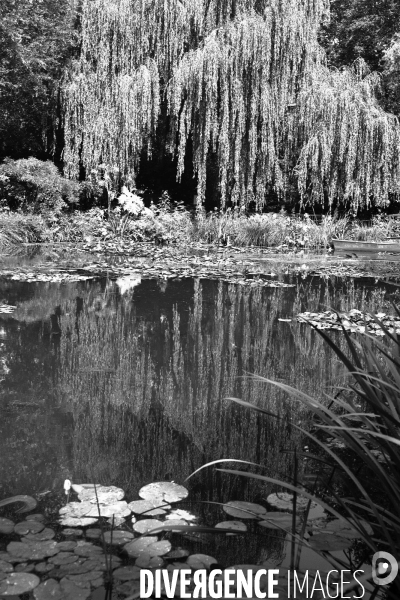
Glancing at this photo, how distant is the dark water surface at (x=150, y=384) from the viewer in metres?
3.02

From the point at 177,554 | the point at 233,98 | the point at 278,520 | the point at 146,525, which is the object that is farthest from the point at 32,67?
the point at 177,554

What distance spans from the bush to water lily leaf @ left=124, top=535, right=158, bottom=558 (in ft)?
45.8

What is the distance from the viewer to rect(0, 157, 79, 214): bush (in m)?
15.5

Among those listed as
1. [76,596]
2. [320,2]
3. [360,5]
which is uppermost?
[360,5]

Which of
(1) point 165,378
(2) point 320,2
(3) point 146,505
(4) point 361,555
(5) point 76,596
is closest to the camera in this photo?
(5) point 76,596

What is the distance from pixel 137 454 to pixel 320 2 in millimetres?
14362

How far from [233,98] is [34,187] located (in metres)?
5.29

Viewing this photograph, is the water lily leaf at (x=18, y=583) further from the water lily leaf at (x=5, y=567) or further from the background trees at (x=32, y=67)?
the background trees at (x=32, y=67)

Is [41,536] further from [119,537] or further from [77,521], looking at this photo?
[119,537]

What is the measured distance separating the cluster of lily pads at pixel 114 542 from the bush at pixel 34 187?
13.6 m

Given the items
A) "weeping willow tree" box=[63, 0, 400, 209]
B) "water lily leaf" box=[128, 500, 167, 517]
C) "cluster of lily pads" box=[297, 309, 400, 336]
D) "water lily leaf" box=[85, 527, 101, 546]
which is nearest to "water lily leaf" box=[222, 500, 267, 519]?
"water lily leaf" box=[128, 500, 167, 517]

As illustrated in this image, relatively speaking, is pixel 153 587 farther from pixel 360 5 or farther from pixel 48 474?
pixel 360 5

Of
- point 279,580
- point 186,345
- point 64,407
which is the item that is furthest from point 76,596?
point 186,345

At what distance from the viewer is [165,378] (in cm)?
466
